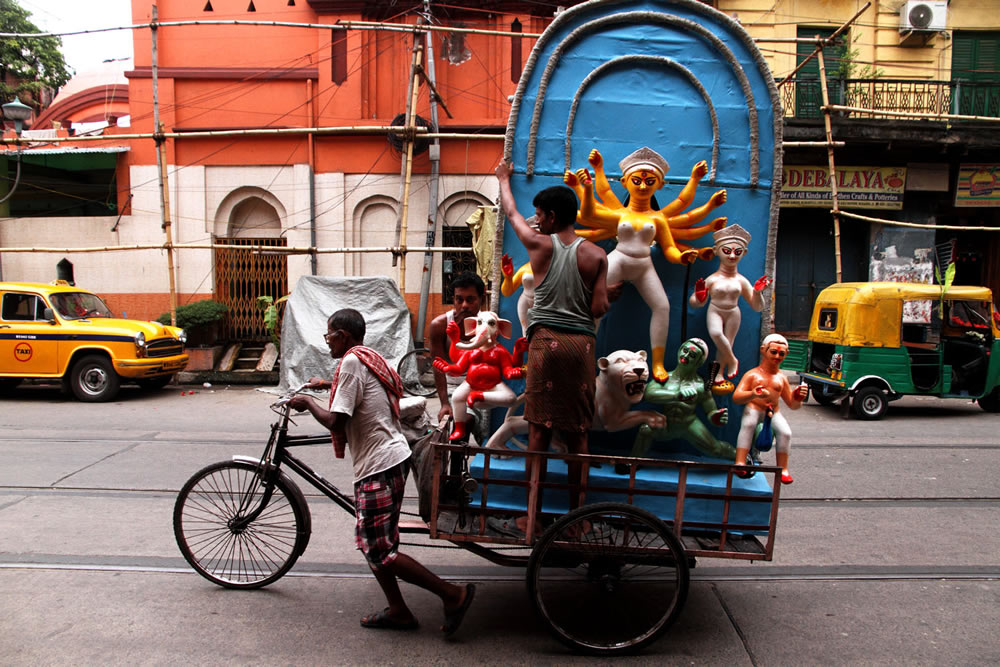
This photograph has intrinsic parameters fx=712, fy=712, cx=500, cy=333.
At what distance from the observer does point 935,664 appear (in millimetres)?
3332

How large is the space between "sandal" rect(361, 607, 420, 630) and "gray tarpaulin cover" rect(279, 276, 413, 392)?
28.9ft

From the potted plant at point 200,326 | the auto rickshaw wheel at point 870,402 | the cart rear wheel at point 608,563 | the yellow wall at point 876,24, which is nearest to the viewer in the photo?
the cart rear wheel at point 608,563

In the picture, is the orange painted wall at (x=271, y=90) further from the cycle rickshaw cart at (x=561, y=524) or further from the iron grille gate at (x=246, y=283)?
the cycle rickshaw cart at (x=561, y=524)

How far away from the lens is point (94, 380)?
1111cm

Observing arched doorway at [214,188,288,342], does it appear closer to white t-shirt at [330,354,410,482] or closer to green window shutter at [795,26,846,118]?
green window shutter at [795,26,846,118]

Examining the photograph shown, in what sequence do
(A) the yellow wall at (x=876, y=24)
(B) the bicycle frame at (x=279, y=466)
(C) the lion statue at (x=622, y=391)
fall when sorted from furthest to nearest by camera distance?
(A) the yellow wall at (x=876, y=24) → (B) the bicycle frame at (x=279, y=466) → (C) the lion statue at (x=622, y=391)

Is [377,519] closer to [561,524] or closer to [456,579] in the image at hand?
[561,524]

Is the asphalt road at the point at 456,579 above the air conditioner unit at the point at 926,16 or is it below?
below

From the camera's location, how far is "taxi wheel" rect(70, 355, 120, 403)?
11.0m

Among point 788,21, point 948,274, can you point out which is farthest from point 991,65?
point 948,274

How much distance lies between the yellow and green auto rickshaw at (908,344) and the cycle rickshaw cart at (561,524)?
685cm

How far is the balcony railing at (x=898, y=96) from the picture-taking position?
14922mm

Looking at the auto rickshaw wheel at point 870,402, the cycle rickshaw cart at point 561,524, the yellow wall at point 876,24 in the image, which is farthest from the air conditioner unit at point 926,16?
the cycle rickshaw cart at point 561,524

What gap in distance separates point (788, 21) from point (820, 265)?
5406 millimetres
